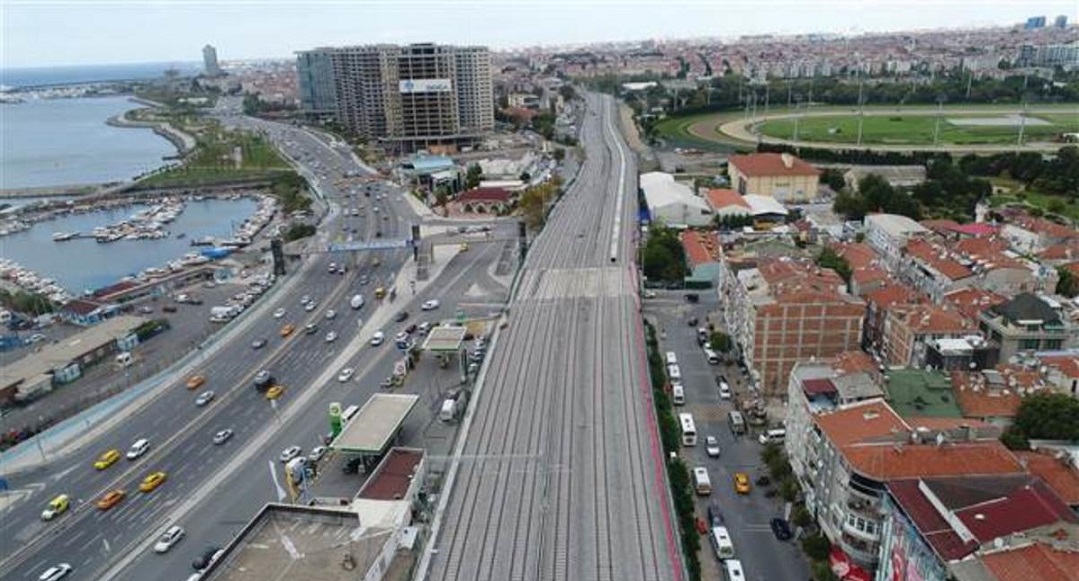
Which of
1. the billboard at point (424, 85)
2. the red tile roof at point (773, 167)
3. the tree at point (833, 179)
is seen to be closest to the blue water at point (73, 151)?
the billboard at point (424, 85)

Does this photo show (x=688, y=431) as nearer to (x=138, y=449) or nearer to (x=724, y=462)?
(x=724, y=462)

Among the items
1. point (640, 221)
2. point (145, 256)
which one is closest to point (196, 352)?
point (145, 256)

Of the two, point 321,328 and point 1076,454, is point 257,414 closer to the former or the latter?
point 321,328

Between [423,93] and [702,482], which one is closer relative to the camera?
[702,482]

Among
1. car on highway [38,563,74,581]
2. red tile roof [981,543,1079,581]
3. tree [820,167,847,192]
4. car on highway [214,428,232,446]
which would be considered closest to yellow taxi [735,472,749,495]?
red tile roof [981,543,1079,581]

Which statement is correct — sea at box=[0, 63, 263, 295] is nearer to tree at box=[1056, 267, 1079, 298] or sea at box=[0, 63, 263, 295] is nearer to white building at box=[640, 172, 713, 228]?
white building at box=[640, 172, 713, 228]

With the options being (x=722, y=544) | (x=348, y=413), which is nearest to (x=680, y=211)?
(x=348, y=413)

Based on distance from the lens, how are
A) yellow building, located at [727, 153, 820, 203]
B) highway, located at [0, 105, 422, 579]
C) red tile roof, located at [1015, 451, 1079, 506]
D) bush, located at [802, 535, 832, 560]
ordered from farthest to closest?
yellow building, located at [727, 153, 820, 203] → highway, located at [0, 105, 422, 579] → bush, located at [802, 535, 832, 560] → red tile roof, located at [1015, 451, 1079, 506]
